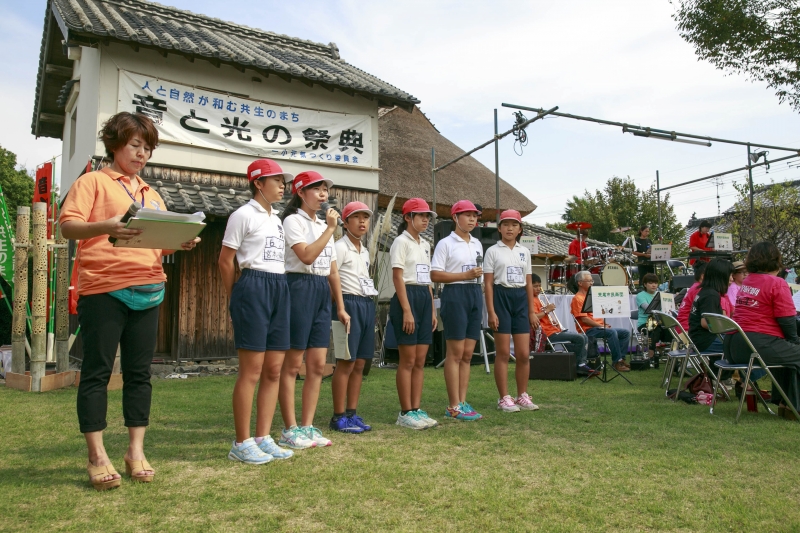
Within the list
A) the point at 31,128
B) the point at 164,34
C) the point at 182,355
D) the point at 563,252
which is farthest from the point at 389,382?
the point at 563,252

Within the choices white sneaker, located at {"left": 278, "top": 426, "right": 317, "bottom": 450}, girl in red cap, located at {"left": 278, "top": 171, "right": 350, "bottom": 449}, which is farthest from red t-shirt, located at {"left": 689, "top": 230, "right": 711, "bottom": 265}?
white sneaker, located at {"left": 278, "top": 426, "right": 317, "bottom": 450}

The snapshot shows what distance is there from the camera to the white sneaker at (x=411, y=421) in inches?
189

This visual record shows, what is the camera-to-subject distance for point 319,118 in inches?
460

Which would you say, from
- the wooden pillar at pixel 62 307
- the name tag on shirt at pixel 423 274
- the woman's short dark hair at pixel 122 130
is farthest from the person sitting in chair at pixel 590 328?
the woman's short dark hair at pixel 122 130

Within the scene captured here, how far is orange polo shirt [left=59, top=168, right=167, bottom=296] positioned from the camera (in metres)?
3.18

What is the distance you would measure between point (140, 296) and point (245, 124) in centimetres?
833

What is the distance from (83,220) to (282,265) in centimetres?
117

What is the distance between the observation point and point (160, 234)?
121 inches

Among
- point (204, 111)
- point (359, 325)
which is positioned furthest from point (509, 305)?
point (204, 111)

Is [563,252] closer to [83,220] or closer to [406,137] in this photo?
[406,137]

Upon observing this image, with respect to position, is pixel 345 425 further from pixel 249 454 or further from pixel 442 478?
pixel 442 478

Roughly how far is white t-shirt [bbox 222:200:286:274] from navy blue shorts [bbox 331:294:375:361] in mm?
997

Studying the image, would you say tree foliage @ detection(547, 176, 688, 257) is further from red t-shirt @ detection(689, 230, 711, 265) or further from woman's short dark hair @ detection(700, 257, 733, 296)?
woman's short dark hair @ detection(700, 257, 733, 296)

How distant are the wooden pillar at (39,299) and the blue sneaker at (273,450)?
15.2ft
